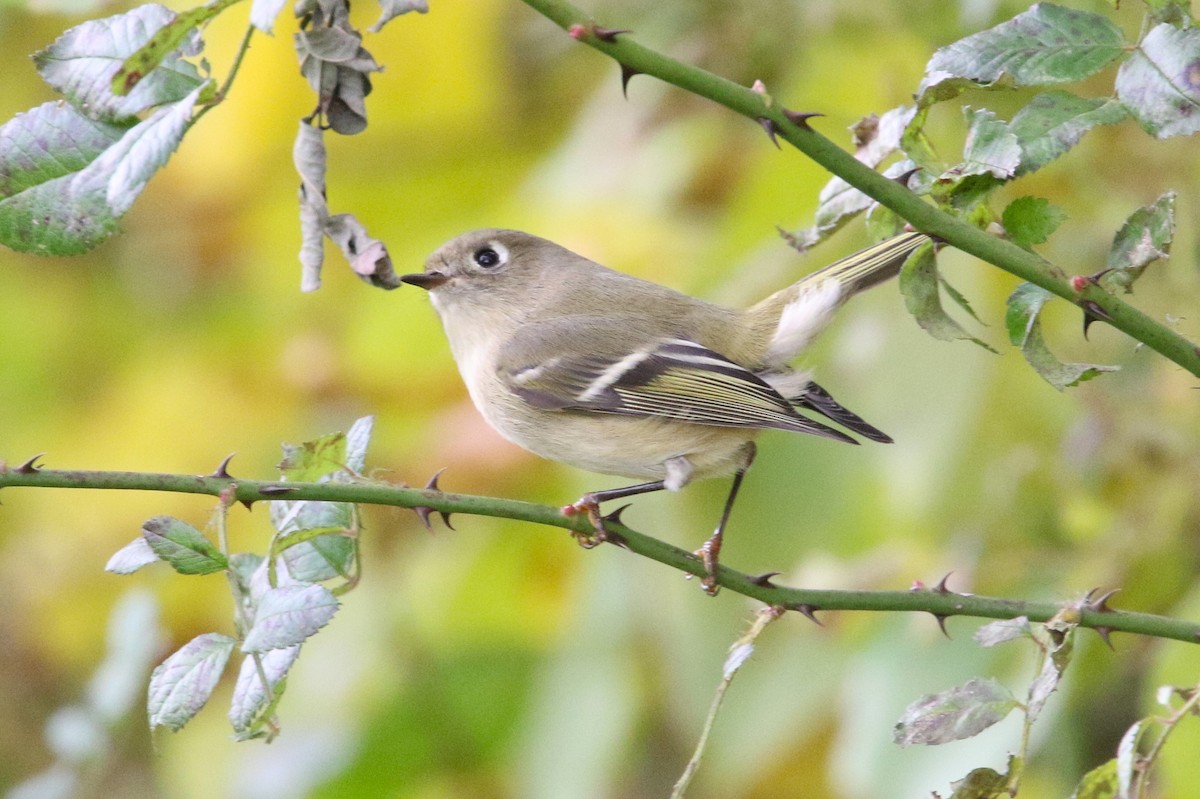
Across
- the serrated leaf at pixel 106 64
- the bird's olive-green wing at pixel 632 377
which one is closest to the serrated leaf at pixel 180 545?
the serrated leaf at pixel 106 64

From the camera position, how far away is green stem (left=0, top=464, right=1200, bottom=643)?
1233 millimetres

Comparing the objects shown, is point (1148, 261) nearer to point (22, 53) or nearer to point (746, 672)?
point (746, 672)

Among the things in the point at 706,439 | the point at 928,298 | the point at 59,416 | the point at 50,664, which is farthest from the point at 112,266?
the point at 928,298

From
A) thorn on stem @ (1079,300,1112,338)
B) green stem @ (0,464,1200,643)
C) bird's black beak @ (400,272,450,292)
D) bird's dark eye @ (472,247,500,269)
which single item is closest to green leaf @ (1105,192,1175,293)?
thorn on stem @ (1079,300,1112,338)

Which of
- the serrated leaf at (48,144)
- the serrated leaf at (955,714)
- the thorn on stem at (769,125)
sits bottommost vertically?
the serrated leaf at (955,714)

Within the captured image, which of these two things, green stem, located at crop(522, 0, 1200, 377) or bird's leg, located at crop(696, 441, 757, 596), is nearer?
green stem, located at crop(522, 0, 1200, 377)

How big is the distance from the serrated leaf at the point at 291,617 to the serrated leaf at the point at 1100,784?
720mm

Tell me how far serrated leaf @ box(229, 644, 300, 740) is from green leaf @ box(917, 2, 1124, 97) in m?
0.82

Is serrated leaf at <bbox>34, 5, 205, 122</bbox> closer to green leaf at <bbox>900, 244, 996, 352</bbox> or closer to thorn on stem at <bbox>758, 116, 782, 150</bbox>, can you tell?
thorn on stem at <bbox>758, 116, 782, 150</bbox>

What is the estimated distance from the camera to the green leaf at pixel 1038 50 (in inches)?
48.6

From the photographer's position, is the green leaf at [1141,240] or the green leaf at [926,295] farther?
the green leaf at [926,295]

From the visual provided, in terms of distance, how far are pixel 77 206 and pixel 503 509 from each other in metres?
0.50

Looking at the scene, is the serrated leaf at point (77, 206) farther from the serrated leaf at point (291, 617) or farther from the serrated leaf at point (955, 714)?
the serrated leaf at point (955, 714)

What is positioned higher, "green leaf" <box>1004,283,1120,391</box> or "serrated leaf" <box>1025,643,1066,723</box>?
"green leaf" <box>1004,283,1120,391</box>
